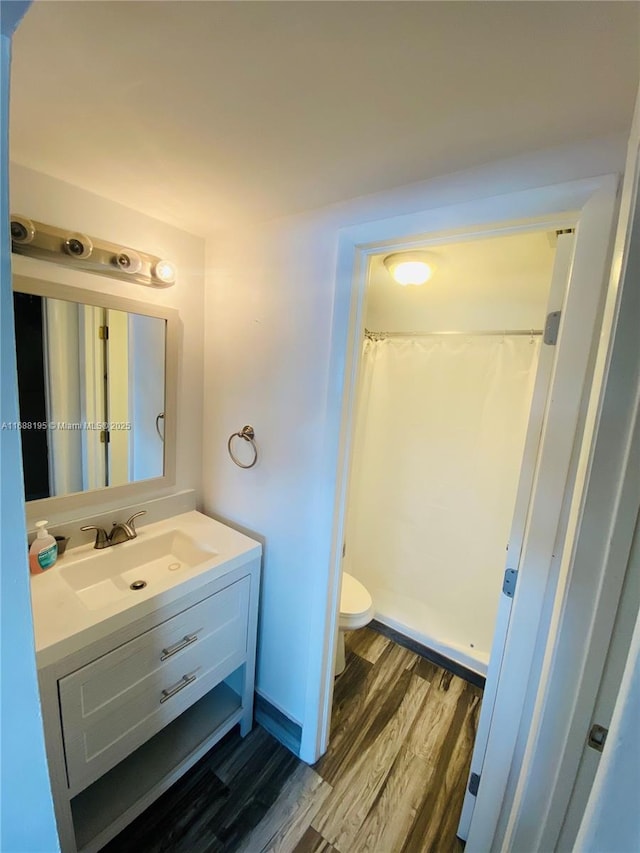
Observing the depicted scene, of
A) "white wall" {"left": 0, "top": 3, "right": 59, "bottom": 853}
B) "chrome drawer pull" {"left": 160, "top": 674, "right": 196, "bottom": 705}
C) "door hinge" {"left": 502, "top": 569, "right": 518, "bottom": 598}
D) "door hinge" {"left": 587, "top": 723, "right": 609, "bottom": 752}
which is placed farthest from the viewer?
"chrome drawer pull" {"left": 160, "top": 674, "right": 196, "bottom": 705}

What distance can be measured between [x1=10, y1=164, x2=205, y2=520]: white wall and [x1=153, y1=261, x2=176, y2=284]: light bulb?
65 millimetres

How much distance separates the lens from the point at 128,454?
55.8 inches

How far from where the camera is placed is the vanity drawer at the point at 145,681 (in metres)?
0.94

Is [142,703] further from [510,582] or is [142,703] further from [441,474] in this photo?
[441,474]

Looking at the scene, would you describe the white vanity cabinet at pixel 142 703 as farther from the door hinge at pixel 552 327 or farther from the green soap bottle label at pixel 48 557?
the door hinge at pixel 552 327

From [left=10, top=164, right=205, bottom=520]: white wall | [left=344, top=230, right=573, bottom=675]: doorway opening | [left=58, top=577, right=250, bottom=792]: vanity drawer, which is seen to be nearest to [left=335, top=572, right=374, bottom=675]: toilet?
[left=344, top=230, right=573, bottom=675]: doorway opening

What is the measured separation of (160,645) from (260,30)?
1569mm

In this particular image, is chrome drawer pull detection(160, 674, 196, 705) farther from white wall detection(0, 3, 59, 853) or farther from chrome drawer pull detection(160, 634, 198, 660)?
white wall detection(0, 3, 59, 853)

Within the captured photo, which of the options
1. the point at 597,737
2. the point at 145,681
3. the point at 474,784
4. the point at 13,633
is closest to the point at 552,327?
the point at 597,737

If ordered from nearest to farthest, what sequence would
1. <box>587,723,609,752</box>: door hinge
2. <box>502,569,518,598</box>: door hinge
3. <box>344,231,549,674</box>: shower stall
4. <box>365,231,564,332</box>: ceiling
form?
<box>587,723,609,752</box>: door hinge
<box>502,569,518,598</box>: door hinge
<box>365,231,564,332</box>: ceiling
<box>344,231,549,674</box>: shower stall

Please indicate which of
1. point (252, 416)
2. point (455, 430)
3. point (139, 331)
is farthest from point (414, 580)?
point (139, 331)

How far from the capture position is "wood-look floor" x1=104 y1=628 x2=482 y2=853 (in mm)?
1161

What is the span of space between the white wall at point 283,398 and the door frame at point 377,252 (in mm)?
32

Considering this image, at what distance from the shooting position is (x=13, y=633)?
37 cm
